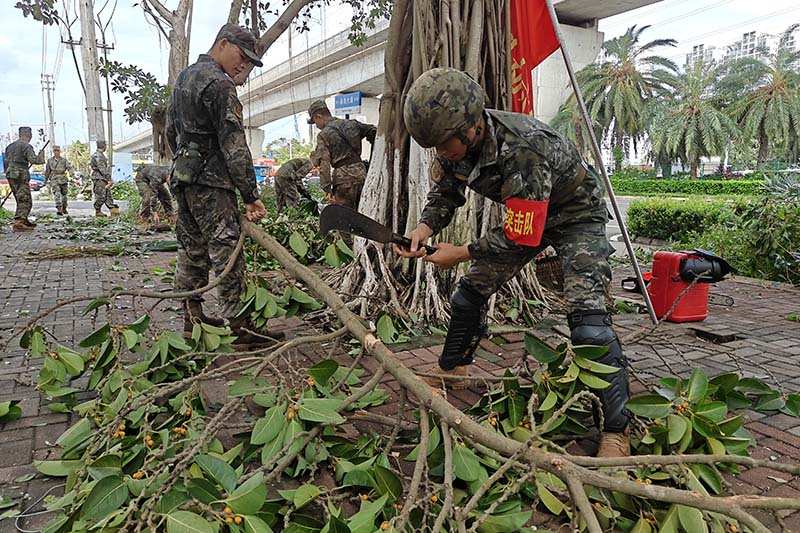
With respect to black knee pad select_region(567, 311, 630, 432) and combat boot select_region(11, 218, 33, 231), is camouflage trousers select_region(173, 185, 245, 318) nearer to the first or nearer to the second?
black knee pad select_region(567, 311, 630, 432)

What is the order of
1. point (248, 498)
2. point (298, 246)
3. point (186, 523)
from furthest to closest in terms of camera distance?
1. point (298, 246)
2. point (248, 498)
3. point (186, 523)

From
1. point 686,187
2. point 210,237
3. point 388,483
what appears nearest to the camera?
point 388,483

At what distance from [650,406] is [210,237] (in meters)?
2.68

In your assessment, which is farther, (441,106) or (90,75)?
(90,75)

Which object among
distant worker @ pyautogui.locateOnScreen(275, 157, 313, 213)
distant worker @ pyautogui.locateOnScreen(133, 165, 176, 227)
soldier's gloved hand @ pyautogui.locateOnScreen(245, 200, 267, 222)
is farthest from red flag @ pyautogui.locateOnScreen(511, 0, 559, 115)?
distant worker @ pyautogui.locateOnScreen(133, 165, 176, 227)

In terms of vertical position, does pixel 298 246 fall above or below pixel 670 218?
above

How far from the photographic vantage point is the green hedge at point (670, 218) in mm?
11109

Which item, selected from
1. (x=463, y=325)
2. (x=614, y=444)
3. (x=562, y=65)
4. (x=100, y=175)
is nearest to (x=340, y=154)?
(x=463, y=325)

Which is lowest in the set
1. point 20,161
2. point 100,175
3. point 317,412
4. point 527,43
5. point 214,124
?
point 317,412

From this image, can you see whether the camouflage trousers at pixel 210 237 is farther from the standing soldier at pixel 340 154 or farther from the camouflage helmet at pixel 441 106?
the standing soldier at pixel 340 154

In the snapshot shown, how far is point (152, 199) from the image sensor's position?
40.9 ft

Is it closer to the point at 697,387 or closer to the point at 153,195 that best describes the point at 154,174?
the point at 153,195

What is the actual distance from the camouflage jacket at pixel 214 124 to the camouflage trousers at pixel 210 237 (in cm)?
11

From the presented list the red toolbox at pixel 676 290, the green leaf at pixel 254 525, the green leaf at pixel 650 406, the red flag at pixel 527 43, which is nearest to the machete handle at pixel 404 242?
the green leaf at pixel 650 406
